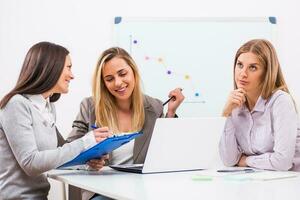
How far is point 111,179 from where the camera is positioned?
1.71 m

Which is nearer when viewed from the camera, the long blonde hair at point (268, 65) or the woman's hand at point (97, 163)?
the woman's hand at point (97, 163)

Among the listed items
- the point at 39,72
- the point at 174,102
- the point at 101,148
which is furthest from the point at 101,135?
the point at 174,102

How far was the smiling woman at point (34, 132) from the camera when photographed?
1.72m

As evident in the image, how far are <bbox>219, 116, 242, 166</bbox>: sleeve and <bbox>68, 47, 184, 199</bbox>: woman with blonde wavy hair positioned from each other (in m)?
0.29

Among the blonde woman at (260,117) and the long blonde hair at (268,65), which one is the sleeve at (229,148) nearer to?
the blonde woman at (260,117)

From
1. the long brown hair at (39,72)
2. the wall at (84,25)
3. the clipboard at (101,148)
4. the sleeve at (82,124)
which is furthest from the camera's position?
the wall at (84,25)

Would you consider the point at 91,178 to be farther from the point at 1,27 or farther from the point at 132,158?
the point at 1,27

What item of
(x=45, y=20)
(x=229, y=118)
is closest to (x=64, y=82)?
(x=229, y=118)

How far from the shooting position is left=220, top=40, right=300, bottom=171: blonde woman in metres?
2.02

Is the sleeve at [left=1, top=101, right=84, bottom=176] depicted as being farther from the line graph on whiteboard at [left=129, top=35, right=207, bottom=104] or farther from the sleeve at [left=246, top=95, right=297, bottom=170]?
the line graph on whiteboard at [left=129, top=35, right=207, bottom=104]

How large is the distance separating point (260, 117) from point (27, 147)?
3.47 feet

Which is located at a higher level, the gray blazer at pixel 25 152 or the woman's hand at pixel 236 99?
the woman's hand at pixel 236 99

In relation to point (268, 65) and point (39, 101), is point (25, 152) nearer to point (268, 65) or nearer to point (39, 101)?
point (39, 101)

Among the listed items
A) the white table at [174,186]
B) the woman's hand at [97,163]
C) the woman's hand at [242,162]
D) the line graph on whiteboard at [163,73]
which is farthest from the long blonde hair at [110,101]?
the line graph on whiteboard at [163,73]
